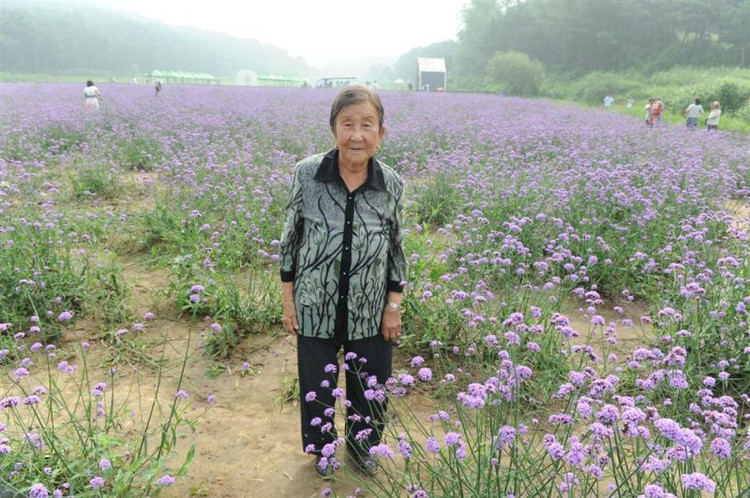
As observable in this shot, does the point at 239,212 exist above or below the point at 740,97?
below

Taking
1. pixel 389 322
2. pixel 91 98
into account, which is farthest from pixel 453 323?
pixel 91 98

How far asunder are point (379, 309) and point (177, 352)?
5.77 feet

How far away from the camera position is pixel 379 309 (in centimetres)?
225

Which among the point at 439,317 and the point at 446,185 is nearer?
the point at 439,317

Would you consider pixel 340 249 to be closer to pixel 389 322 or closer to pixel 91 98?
pixel 389 322

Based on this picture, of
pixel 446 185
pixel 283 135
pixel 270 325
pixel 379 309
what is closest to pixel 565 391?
pixel 379 309

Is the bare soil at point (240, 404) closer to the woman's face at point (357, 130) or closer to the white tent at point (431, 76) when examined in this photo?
the woman's face at point (357, 130)

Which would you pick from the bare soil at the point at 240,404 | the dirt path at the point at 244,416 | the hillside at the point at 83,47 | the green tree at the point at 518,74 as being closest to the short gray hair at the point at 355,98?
the dirt path at the point at 244,416

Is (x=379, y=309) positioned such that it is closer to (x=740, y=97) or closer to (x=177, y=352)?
(x=177, y=352)

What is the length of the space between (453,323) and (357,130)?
1659 mm

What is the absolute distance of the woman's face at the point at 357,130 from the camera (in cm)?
198

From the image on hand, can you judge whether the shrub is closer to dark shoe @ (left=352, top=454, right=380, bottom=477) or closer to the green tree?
the green tree

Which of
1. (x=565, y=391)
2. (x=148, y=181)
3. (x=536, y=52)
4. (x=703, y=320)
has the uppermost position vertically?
(x=536, y=52)

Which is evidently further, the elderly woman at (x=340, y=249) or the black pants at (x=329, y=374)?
the black pants at (x=329, y=374)
